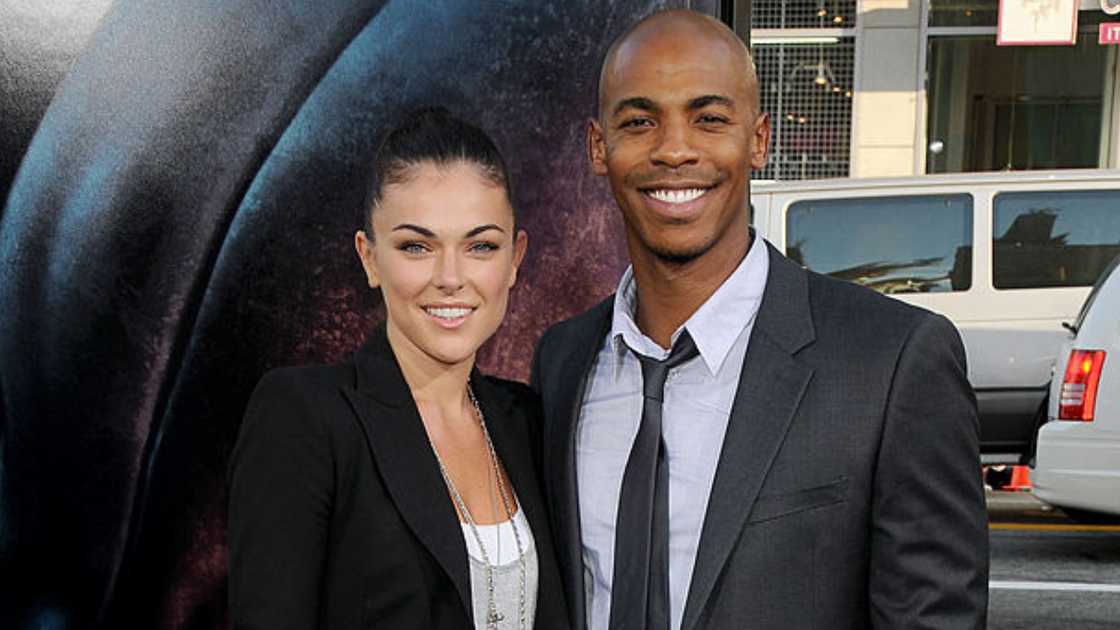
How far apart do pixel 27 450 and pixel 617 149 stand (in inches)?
59.1

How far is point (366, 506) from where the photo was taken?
1622 mm

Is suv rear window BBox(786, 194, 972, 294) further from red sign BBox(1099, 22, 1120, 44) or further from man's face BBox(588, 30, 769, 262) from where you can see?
man's face BBox(588, 30, 769, 262)

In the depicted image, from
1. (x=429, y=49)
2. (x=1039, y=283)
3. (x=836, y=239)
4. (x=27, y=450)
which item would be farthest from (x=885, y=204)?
(x=27, y=450)

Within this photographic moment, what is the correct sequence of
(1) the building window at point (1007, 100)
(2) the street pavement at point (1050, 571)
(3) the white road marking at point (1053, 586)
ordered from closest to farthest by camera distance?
(2) the street pavement at point (1050, 571) → (3) the white road marking at point (1053, 586) → (1) the building window at point (1007, 100)

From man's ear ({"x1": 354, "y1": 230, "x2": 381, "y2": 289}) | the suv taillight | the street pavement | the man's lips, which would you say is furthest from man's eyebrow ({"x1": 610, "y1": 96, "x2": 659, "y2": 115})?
the suv taillight

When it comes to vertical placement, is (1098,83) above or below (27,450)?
above

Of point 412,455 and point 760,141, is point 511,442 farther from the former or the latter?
point 760,141

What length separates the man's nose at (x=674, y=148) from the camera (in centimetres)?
179

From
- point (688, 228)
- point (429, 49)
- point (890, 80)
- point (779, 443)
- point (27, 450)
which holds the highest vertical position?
point (890, 80)

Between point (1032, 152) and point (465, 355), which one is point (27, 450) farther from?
point (1032, 152)

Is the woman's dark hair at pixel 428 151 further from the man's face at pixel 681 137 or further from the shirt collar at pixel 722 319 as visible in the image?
the shirt collar at pixel 722 319

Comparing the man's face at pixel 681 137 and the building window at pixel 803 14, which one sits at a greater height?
the building window at pixel 803 14

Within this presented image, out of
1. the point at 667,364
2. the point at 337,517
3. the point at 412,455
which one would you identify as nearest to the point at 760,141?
the point at 667,364

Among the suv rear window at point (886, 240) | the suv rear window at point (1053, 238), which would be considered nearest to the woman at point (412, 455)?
the suv rear window at point (886, 240)
